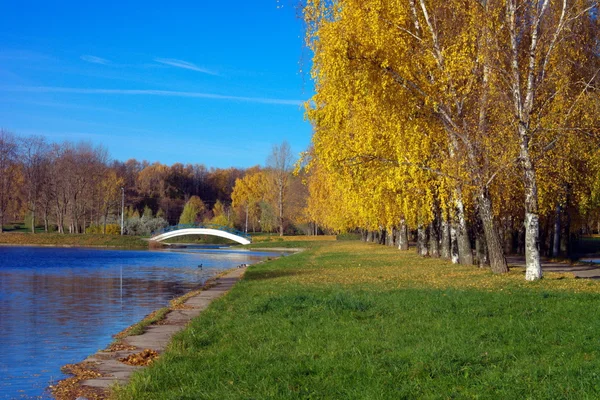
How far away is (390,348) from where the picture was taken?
30.4 feet

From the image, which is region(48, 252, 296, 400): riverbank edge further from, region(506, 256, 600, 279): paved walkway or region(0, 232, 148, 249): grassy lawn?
region(0, 232, 148, 249): grassy lawn

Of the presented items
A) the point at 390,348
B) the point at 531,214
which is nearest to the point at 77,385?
the point at 390,348

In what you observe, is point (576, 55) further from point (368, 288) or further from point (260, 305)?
point (260, 305)

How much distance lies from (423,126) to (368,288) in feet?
21.7

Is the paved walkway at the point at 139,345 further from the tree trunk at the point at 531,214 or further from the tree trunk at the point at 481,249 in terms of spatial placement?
the tree trunk at the point at 481,249

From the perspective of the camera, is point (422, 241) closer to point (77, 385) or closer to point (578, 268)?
point (578, 268)

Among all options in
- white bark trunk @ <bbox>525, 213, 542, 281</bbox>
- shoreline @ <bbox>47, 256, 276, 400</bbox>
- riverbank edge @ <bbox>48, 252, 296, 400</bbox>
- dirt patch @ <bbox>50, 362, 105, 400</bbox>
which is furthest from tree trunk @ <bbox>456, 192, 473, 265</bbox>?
dirt patch @ <bbox>50, 362, 105, 400</bbox>

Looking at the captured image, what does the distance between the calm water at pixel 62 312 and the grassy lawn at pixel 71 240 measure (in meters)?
41.7

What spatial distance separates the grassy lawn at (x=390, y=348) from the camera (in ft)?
24.3

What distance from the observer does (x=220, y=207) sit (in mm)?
120812

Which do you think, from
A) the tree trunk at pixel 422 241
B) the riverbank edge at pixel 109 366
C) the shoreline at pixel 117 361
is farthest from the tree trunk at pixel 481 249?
the riverbank edge at pixel 109 366

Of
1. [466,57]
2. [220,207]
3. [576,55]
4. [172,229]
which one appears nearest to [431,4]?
[466,57]

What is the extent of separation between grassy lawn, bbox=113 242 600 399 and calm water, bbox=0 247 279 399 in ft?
6.36

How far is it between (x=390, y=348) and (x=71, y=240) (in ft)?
238
